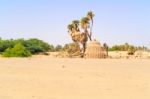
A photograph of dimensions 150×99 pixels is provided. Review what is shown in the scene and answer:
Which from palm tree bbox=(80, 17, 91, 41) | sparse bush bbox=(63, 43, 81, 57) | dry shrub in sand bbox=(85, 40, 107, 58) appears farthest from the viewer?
palm tree bbox=(80, 17, 91, 41)

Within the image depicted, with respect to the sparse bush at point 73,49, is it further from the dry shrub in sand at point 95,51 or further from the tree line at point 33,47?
the dry shrub in sand at point 95,51

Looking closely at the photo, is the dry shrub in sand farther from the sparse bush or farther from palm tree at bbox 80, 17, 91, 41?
palm tree at bbox 80, 17, 91, 41

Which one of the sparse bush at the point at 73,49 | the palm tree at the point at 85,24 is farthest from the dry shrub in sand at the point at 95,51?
the palm tree at the point at 85,24

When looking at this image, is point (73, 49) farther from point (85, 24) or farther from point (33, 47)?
point (33, 47)

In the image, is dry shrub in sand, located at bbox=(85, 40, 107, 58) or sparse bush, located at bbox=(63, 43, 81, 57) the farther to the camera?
sparse bush, located at bbox=(63, 43, 81, 57)

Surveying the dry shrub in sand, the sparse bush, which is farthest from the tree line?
the dry shrub in sand

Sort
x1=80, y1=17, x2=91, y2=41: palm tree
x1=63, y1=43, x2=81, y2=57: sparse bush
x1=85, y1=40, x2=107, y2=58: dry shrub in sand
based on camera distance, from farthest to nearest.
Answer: x1=80, y1=17, x2=91, y2=41: palm tree, x1=63, y1=43, x2=81, y2=57: sparse bush, x1=85, y1=40, x2=107, y2=58: dry shrub in sand

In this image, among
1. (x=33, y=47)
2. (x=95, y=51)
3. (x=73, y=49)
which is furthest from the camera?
(x=33, y=47)

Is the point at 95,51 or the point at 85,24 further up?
the point at 85,24

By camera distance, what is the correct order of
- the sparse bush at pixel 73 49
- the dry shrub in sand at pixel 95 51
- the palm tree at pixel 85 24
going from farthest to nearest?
the palm tree at pixel 85 24, the sparse bush at pixel 73 49, the dry shrub in sand at pixel 95 51

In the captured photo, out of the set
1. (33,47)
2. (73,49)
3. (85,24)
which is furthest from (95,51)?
(33,47)

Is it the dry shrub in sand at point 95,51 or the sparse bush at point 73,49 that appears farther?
the sparse bush at point 73,49

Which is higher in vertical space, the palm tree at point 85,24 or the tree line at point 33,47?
the palm tree at point 85,24

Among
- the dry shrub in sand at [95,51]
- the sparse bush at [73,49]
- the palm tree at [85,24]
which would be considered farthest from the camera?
the palm tree at [85,24]
